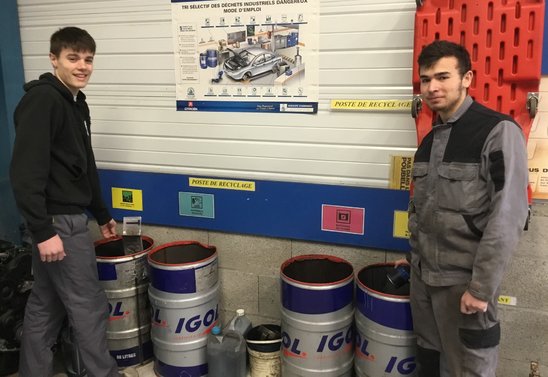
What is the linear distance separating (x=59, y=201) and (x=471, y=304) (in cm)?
172

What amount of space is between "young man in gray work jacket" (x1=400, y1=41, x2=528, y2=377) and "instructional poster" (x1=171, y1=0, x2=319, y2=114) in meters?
0.77

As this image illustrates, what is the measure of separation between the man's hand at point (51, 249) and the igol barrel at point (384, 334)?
1.33m

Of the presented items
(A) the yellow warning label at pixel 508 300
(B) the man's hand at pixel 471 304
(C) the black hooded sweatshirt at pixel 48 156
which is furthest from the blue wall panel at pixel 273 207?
(B) the man's hand at pixel 471 304

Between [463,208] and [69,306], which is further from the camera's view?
[69,306]

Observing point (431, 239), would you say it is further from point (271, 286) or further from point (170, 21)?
point (170, 21)

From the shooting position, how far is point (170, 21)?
2.68 meters

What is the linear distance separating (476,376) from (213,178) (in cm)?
162

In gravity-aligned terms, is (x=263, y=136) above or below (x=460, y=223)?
above

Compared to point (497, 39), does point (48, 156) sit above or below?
below

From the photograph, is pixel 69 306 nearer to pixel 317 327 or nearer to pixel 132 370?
pixel 132 370

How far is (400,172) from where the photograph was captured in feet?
7.86

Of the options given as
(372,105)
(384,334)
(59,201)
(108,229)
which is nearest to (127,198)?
(108,229)

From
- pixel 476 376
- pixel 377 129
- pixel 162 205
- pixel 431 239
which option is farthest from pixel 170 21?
pixel 476 376

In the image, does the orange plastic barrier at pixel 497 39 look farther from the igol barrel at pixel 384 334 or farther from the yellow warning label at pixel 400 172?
the igol barrel at pixel 384 334
